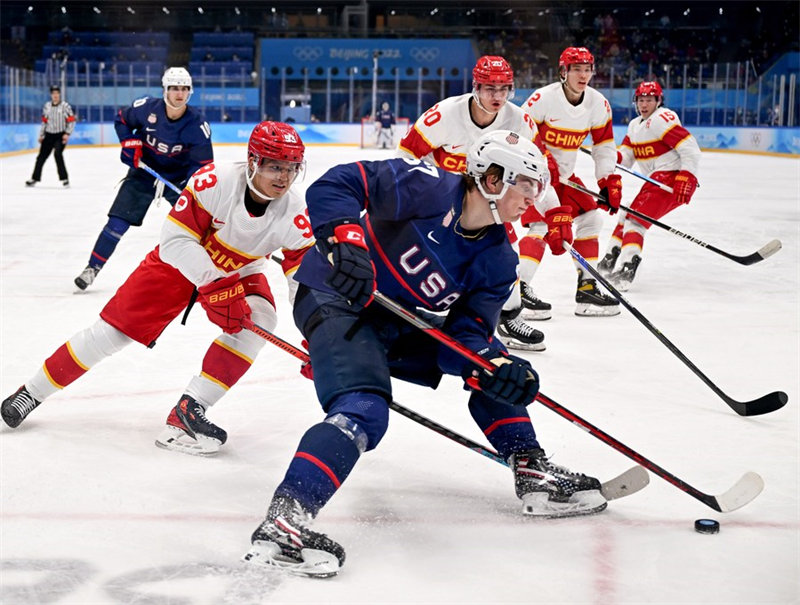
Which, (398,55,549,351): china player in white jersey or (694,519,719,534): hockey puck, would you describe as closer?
(694,519,719,534): hockey puck

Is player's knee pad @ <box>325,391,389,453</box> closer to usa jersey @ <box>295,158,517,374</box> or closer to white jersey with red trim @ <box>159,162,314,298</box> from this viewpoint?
usa jersey @ <box>295,158,517,374</box>

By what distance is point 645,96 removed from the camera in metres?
5.76

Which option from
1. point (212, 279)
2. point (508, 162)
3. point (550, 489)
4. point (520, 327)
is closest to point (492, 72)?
point (520, 327)

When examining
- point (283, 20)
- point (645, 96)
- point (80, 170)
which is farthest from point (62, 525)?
point (283, 20)

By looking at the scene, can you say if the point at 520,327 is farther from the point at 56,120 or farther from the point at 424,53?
the point at 424,53

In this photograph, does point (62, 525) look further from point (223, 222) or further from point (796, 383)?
point (796, 383)

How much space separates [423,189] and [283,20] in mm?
23355

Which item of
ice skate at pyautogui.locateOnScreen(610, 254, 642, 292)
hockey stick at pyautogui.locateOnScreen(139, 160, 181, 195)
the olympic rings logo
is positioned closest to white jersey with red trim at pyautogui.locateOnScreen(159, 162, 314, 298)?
hockey stick at pyautogui.locateOnScreen(139, 160, 181, 195)

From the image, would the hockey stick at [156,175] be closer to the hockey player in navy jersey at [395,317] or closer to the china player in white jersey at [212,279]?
the china player in white jersey at [212,279]

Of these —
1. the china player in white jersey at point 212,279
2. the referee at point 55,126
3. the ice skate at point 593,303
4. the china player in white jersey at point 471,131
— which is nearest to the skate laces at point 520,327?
the china player in white jersey at point 471,131

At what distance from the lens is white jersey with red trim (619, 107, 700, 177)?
571cm

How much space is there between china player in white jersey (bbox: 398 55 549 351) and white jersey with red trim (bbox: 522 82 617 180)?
706 millimetres

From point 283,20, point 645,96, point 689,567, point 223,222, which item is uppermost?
point 283,20

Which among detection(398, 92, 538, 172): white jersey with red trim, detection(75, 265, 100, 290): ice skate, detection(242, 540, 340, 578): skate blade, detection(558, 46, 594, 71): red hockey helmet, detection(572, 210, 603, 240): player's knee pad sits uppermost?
detection(558, 46, 594, 71): red hockey helmet
